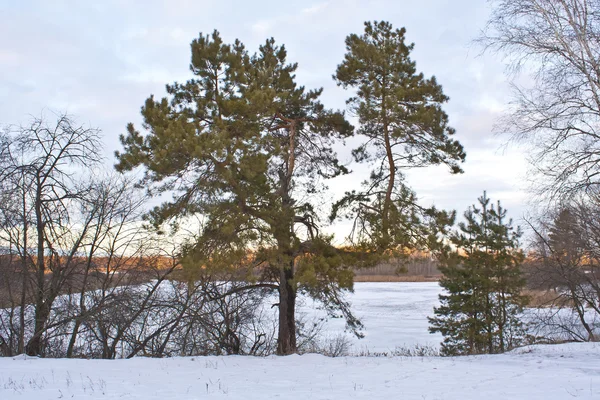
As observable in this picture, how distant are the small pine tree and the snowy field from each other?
7149mm

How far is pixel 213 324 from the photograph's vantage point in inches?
557

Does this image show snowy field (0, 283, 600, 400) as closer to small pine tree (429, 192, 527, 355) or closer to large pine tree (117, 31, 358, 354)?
large pine tree (117, 31, 358, 354)

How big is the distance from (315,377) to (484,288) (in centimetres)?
1233

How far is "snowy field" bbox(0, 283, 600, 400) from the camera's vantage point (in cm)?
634

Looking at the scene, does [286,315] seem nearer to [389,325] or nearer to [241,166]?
[241,166]

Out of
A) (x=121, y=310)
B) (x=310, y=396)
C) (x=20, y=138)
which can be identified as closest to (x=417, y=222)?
(x=310, y=396)

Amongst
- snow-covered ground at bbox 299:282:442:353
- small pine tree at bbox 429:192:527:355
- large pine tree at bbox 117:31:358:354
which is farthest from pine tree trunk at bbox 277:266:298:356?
small pine tree at bbox 429:192:527:355

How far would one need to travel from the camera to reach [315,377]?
7992 mm

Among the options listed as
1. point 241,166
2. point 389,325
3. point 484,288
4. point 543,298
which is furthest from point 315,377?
point 543,298

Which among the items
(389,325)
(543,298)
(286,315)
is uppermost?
(286,315)

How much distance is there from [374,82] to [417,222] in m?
3.92

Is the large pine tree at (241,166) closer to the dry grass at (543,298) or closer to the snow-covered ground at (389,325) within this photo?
the snow-covered ground at (389,325)

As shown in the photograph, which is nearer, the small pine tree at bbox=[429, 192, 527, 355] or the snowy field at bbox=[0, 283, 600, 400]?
the snowy field at bbox=[0, 283, 600, 400]

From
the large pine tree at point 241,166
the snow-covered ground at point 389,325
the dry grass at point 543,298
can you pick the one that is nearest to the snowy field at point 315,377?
the large pine tree at point 241,166
